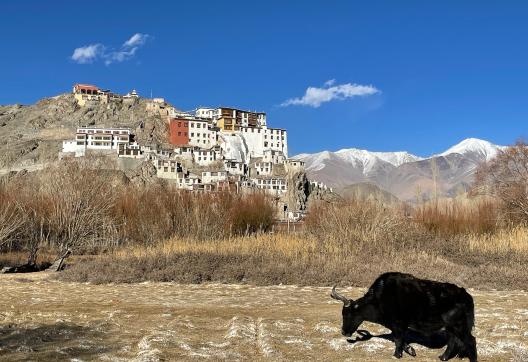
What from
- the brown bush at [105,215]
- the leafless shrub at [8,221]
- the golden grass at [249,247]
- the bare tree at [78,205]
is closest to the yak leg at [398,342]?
the golden grass at [249,247]

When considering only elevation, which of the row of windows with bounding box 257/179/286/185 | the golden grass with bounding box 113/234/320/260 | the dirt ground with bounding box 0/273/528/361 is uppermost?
the row of windows with bounding box 257/179/286/185

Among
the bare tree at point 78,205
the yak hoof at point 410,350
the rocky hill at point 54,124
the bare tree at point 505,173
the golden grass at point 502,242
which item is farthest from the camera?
the rocky hill at point 54,124

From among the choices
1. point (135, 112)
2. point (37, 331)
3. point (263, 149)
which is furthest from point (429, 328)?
point (135, 112)

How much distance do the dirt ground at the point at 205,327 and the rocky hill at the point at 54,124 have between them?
298 feet

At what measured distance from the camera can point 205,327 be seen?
6125 mm

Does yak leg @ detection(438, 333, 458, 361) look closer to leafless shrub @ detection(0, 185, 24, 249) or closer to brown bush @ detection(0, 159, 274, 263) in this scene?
brown bush @ detection(0, 159, 274, 263)

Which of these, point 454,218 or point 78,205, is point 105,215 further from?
point 454,218

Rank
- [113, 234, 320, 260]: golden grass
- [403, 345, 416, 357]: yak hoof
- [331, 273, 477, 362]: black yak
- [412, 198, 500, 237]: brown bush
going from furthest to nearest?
[412, 198, 500, 237]: brown bush < [113, 234, 320, 260]: golden grass < [403, 345, 416, 357]: yak hoof < [331, 273, 477, 362]: black yak

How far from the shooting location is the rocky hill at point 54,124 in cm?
Result: 9727

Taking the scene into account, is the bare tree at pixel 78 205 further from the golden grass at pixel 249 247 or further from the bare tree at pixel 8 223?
the golden grass at pixel 249 247

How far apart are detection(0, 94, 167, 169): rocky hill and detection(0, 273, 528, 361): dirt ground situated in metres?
91.0

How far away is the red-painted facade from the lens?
3927 inches

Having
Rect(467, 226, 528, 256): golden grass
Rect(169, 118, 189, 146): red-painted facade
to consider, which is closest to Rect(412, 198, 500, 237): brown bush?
Rect(467, 226, 528, 256): golden grass

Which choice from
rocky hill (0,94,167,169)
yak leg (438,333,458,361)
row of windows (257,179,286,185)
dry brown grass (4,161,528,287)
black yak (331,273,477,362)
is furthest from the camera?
rocky hill (0,94,167,169)
